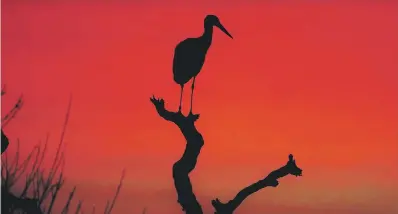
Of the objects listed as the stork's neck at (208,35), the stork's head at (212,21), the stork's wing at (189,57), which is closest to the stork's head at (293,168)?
the stork's wing at (189,57)

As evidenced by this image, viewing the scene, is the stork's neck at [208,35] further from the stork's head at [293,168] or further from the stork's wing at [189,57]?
the stork's head at [293,168]

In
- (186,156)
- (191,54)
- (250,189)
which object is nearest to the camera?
(250,189)

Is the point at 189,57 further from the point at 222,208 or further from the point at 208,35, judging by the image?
the point at 222,208

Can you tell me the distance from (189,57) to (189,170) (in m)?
1.29

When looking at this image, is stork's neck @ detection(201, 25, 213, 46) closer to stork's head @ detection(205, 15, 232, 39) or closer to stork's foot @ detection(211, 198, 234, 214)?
stork's head @ detection(205, 15, 232, 39)

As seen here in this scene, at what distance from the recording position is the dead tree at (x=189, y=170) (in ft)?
20.6

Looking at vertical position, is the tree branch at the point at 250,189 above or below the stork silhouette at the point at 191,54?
below

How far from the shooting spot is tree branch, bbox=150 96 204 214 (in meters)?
6.33

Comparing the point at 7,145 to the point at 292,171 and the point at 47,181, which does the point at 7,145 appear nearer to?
the point at 47,181

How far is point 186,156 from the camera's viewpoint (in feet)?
20.9

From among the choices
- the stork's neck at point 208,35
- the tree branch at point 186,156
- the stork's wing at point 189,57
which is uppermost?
the stork's neck at point 208,35

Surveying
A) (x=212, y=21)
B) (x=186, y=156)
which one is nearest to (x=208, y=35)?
(x=212, y=21)

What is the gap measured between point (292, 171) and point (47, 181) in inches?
75.3

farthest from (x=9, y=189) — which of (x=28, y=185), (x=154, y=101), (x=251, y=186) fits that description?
(x=251, y=186)
